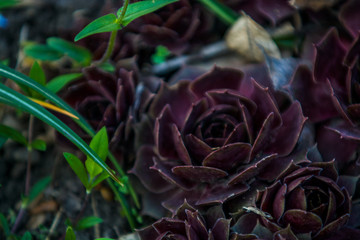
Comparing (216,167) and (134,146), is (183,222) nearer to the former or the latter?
(216,167)

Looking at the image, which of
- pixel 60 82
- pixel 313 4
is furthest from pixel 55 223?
pixel 313 4

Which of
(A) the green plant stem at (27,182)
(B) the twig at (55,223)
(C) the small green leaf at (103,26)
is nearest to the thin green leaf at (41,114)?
(C) the small green leaf at (103,26)

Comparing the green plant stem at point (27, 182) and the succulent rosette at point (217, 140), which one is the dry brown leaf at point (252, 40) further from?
the green plant stem at point (27, 182)

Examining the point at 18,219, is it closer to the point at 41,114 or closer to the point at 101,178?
the point at 101,178

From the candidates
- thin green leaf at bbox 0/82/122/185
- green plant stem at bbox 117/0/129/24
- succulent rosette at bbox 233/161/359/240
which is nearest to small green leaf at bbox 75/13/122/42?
green plant stem at bbox 117/0/129/24

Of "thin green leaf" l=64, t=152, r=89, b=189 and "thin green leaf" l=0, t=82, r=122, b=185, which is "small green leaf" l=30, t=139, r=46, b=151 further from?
"thin green leaf" l=0, t=82, r=122, b=185
